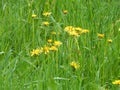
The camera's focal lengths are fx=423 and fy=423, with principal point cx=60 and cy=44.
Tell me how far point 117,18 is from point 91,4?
10.8 inches

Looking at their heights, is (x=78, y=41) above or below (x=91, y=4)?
below

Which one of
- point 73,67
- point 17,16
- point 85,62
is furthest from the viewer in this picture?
point 17,16

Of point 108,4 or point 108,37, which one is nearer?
point 108,37

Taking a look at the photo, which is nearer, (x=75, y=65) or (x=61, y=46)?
(x=75, y=65)

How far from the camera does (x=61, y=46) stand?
3037 mm

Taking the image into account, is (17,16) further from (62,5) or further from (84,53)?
(84,53)

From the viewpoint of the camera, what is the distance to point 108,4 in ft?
12.7

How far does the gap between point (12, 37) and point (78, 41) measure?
544 mm

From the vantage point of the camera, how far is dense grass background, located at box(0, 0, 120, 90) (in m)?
2.63

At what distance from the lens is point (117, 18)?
3.71 m

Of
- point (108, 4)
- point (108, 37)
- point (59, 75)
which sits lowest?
point (59, 75)

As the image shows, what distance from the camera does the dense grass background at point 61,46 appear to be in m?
2.63

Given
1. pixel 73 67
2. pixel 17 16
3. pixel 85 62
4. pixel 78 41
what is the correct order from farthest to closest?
1. pixel 17 16
2. pixel 78 41
3. pixel 85 62
4. pixel 73 67

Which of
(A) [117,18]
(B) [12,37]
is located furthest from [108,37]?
(B) [12,37]
